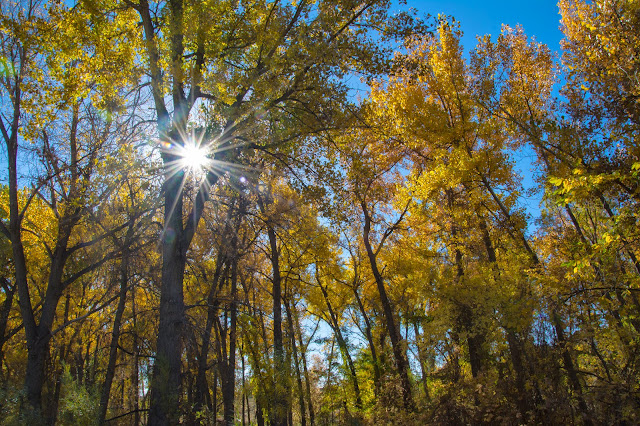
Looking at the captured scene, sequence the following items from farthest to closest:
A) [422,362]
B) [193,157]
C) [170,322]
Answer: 1. [422,362]
2. [193,157]
3. [170,322]

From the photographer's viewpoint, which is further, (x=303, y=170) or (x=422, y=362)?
(x=422, y=362)

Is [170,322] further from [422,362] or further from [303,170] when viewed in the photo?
[422,362]

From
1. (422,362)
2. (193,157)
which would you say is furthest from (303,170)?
(422,362)

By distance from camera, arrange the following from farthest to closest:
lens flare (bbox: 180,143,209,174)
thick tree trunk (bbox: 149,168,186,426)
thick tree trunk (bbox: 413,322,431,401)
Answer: thick tree trunk (bbox: 413,322,431,401) < lens flare (bbox: 180,143,209,174) < thick tree trunk (bbox: 149,168,186,426)

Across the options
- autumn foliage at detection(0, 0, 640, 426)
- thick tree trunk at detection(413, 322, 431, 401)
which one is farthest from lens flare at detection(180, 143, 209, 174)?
thick tree trunk at detection(413, 322, 431, 401)

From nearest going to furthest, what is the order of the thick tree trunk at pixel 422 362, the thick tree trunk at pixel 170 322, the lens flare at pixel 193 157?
the thick tree trunk at pixel 170 322 < the lens flare at pixel 193 157 < the thick tree trunk at pixel 422 362

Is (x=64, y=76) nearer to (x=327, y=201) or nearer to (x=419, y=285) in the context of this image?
(x=327, y=201)

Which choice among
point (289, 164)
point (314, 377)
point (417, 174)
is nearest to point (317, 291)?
point (314, 377)

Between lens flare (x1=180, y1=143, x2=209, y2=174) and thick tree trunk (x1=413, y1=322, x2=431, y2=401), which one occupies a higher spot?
lens flare (x1=180, y1=143, x2=209, y2=174)

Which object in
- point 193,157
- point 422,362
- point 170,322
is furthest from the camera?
point 422,362

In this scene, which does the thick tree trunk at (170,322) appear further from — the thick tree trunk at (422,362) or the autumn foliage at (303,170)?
the thick tree trunk at (422,362)

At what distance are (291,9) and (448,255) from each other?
32.0 feet

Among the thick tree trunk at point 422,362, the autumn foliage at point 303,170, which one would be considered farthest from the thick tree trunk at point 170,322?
the thick tree trunk at point 422,362

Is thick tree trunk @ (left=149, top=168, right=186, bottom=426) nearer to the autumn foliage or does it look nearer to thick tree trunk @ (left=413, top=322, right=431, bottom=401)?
the autumn foliage
